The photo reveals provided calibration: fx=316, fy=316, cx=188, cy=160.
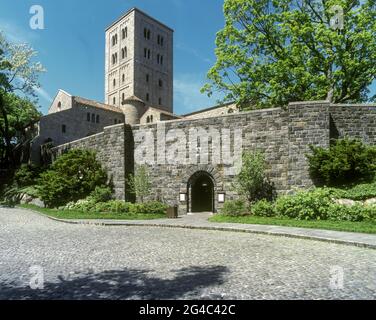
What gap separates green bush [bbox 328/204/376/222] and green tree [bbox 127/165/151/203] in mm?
10954

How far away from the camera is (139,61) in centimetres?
6062

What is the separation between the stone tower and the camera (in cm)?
6012

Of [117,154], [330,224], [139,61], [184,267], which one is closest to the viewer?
[184,267]

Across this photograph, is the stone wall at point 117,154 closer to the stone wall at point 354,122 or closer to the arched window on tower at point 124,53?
the stone wall at point 354,122

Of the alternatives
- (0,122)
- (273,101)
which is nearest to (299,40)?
(273,101)

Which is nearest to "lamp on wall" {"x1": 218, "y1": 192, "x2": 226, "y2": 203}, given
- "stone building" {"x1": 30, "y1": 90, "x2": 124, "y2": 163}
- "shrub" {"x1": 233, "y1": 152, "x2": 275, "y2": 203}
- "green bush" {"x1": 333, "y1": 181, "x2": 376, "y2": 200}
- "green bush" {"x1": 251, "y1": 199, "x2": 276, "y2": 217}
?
"shrub" {"x1": 233, "y1": 152, "x2": 275, "y2": 203}

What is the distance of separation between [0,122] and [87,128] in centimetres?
1024

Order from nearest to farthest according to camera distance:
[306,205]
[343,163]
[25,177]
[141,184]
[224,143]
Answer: [306,205] → [343,163] → [224,143] → [141,184] → [25,177]

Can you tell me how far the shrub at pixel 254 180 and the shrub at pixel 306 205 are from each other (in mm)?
2131

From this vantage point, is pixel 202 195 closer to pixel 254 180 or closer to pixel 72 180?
pixel 254 180

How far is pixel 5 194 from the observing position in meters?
28.9

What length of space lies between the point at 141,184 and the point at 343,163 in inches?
458

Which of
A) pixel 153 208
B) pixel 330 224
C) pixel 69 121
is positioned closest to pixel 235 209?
pixel 153 208

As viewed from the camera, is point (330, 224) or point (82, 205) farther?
point (82, 205)
